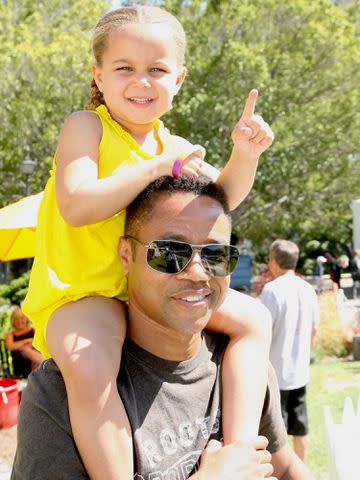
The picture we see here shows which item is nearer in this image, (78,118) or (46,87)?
(78,118)

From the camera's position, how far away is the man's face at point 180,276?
6.03 feet

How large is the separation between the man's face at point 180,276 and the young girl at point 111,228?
8cm

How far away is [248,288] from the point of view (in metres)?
22.3

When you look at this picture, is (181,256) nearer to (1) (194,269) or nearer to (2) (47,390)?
(1) (194,269)

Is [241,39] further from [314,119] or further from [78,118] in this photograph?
[78,118]

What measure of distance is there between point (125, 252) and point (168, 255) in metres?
0.18

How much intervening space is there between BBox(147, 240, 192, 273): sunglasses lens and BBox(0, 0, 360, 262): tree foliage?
54.9 ft

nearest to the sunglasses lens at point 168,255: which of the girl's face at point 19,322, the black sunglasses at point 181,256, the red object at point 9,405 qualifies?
the black sunglasses at point 181,256

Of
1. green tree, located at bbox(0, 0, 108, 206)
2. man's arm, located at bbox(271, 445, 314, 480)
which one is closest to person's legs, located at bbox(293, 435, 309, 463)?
man's arm, located at bbox(271, 445, 314, 480)

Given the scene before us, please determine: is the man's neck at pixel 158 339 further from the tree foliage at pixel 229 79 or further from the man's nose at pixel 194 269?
the tree foliage at pixel 229 79

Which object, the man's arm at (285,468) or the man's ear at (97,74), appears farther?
the man's arm at (285,468)

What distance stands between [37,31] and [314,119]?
8490 millimetres

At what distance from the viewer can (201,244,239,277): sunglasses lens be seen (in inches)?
73.4

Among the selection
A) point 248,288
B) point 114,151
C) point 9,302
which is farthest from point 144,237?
point 248,288
